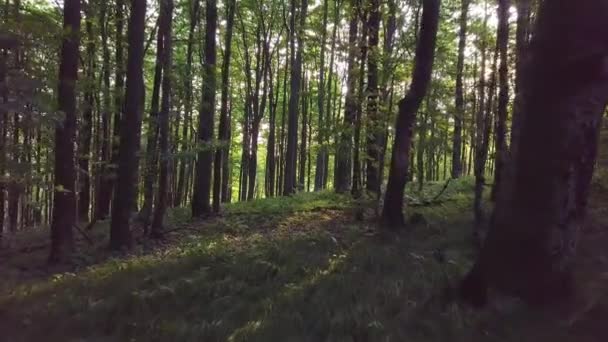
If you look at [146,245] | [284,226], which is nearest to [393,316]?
[284,226]

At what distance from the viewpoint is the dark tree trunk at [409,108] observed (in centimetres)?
898

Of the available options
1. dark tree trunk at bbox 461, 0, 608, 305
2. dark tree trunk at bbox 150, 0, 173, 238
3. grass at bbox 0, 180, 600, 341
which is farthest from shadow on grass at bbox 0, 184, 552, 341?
dark tree trunk at bbox 150, 0, 173, 238

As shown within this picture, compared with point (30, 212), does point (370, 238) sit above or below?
above

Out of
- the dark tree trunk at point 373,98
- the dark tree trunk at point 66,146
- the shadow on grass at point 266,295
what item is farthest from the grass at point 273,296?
the dark tree trunk at point 373,98

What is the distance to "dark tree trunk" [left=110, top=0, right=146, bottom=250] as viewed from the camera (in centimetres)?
1013

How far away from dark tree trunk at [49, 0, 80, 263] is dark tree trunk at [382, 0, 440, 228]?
5941 millimetres

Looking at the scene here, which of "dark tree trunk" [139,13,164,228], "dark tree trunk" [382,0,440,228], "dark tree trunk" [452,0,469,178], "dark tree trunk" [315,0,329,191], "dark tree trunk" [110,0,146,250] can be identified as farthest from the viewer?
"dark tree trunk" [315,0,329,191]

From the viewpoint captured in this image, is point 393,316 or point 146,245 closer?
point 393,316

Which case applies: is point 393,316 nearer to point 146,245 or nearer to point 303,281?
point 303,281

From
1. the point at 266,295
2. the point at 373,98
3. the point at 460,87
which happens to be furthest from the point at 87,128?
the point at 266,295

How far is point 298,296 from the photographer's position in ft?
18.5

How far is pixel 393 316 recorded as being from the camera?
5078 millimetres

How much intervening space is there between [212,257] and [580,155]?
16.4 feet

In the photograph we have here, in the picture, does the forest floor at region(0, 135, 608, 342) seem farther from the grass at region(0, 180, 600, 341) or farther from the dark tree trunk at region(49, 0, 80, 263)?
the dark tree trunk at region(49, 0, 80, 263)
